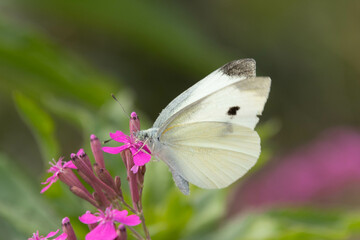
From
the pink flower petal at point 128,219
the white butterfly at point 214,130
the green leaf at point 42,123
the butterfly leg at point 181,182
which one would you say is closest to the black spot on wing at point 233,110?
the white butterfly at point 214,130

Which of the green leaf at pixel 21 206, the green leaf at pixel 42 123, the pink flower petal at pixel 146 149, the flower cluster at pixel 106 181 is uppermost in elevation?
the green leaf at pixel 42 123

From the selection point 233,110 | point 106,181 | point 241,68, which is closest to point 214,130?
point 233,110

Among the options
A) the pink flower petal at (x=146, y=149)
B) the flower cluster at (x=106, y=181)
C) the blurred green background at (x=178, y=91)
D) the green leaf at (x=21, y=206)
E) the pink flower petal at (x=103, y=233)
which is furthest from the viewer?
the blurred green background at (x=178, y=91)

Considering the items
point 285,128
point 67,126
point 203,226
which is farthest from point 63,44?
point 203,226

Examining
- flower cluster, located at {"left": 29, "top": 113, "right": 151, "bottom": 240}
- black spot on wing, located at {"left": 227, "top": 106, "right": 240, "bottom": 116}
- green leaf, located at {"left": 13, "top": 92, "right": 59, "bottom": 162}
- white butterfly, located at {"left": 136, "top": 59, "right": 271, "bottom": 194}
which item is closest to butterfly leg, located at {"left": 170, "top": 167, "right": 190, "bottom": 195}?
white butterfly, located at {"left": 136, "top": 59, "right": 271, "bottom": 194}

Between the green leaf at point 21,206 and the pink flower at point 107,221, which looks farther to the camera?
the green leaf at point 21,206

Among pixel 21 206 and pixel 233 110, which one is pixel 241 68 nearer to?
pixel 233 110

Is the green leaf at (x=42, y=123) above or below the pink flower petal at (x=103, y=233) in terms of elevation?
above

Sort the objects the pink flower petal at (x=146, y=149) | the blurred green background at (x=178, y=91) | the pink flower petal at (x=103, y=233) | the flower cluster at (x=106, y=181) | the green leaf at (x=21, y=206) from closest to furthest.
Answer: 1. the pink flower petal at (x=103, y=233)
2. the flower cluster at (x=106, y=181)
3. the pink flower petal at (x=146, y=149)
4. the green leaf at (x=21, y=206)
5. the blurred green background at (x=178, y=91)

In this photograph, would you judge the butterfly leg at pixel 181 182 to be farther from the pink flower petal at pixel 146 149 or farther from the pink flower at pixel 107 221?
the pink flower at pixel 107 221

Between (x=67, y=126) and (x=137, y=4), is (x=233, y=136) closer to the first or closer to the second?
(x=137, y=4)
